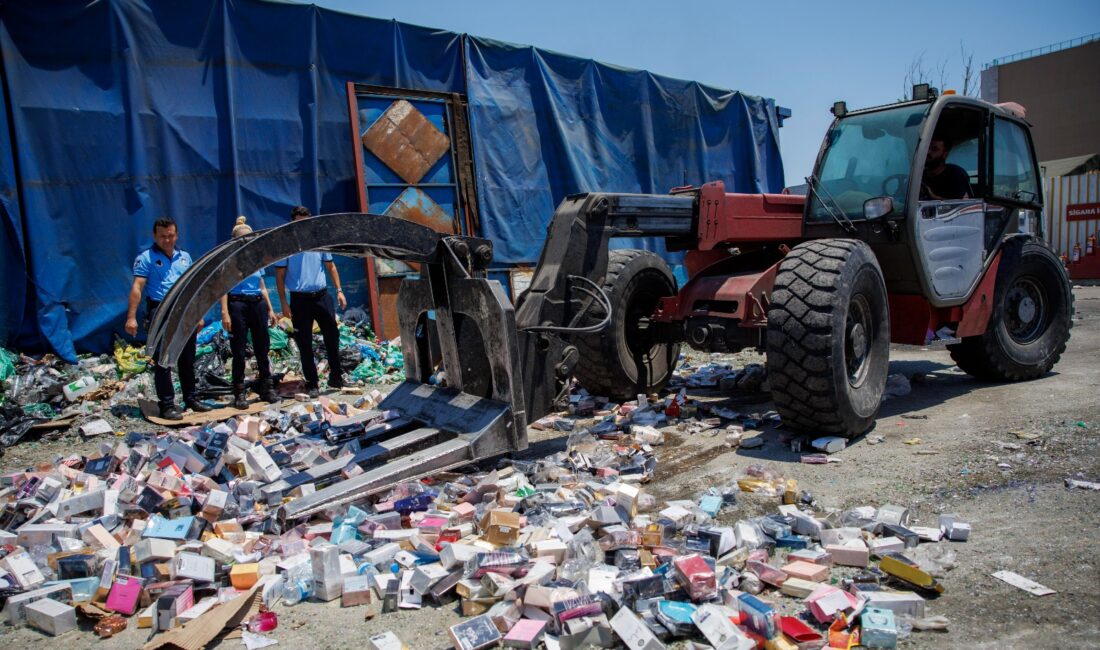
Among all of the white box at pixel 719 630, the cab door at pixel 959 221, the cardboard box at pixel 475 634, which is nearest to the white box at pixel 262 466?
the cardboard box at pixel 475 634

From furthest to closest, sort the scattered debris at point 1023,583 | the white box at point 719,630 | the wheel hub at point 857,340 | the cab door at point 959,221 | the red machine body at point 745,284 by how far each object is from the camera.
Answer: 1. the cab door at point 959,221
2. the red machine body at point 745,284
3. the wheel hub at point 857,340
4. the scattered debris at point 1023,583
5. the white box at point 719,630

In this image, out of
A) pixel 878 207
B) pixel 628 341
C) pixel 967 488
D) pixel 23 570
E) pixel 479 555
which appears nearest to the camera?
pixel 479 555

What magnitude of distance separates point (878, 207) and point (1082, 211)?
16786 millimetres

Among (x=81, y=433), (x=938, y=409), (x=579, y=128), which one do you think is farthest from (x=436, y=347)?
(x=579, y=128)

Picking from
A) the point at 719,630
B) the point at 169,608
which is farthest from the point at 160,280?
the point at 719,630

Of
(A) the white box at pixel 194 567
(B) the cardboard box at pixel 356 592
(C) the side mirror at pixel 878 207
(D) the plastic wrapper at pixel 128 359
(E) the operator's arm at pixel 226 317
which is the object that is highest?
(C) the side mirror at pixel 878 207

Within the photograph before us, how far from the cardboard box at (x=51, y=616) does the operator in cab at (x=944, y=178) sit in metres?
6.35

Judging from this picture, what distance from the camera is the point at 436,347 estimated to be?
4828 millimetres

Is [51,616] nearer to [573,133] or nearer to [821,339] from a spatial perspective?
[821,339]

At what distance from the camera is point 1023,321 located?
21.8ft

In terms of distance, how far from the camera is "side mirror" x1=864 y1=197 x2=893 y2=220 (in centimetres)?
539

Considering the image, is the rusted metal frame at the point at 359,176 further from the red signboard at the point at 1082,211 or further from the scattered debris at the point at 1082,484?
the red signboard at the point at 1082,211

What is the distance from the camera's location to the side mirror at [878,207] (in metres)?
5.39

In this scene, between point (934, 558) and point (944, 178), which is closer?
point (934, 558)
